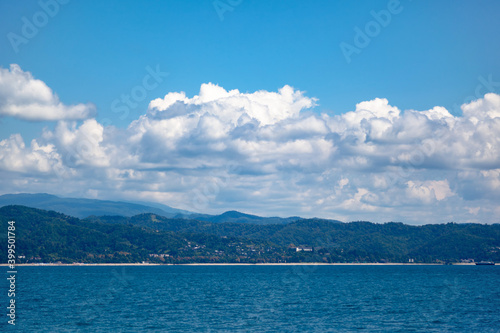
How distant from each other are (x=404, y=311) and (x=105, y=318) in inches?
2351

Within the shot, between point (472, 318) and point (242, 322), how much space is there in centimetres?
4355

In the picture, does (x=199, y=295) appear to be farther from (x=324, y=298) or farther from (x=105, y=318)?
(x=105, y=318)

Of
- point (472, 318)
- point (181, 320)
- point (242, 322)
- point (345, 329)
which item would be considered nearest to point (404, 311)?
point (472, 318)

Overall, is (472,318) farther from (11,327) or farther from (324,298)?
→ (11,327)

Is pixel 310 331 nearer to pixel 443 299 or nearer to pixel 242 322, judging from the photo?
pixel 242 322

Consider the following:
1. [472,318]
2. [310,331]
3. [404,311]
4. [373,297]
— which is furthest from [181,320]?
[373,297]

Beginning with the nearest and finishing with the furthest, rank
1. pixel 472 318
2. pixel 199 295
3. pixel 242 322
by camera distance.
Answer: pixel 242 322 → pixel 472 318 → pixel 199 295

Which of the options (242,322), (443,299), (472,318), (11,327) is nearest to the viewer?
(11,327)

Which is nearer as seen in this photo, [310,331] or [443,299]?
[310,331]

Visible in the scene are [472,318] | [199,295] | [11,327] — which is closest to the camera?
[11,327]

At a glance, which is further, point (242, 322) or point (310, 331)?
point (242, 322)

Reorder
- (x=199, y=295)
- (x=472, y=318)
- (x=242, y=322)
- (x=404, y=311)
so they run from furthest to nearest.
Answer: (x=199, y=295), (x=404, y=311), (x=472, y=318), (x=242, y=322)

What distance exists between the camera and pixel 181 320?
88062 millimetres

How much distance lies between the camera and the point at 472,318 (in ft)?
301
